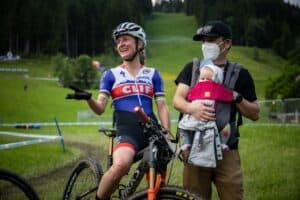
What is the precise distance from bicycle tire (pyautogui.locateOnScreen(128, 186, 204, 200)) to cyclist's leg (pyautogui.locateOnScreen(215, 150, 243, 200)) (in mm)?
567

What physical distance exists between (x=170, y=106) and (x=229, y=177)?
238 cm

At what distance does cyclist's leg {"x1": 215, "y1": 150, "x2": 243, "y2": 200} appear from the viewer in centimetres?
288

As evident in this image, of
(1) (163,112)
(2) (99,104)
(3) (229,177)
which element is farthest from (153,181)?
(1) (163,112)

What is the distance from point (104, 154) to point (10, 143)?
1275mm

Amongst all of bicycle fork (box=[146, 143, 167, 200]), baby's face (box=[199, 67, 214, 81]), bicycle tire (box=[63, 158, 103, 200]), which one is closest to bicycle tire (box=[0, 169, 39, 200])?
bicycle tire (box=[63, 158, 103, 200])

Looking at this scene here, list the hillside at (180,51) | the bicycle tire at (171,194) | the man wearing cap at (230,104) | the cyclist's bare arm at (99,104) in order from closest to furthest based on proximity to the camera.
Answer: the bicycle tire at (171,194), the man wearing cap at (230,104), the cyclist's bare arm at (99,104), the hillside at (180,51)

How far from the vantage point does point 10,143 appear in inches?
202

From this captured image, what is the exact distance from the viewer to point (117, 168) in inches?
116

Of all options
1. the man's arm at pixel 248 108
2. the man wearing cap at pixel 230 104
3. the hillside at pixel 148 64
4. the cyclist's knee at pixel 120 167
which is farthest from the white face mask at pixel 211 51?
the hillside at pixel 148 64

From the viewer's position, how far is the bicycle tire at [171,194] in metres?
2.38

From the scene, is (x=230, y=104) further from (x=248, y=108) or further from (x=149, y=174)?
(x=149, y=174)

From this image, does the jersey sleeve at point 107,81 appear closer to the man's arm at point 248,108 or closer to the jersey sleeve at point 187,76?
the jersey sleeve at point 187,76

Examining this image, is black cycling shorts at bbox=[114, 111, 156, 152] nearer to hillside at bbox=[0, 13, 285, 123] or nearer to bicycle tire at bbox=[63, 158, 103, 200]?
bicycle tire at bbox=[63, 158, 103, 200]

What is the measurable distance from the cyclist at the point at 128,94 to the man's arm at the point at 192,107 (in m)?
0.35
